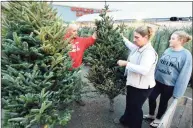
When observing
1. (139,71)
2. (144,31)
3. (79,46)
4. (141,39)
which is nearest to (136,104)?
(139,71)

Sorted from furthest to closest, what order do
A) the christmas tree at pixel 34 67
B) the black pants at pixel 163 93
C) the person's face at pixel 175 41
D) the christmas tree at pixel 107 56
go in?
the christmas tree at pixel 107 56, the black pants at pixel 163 93, the person's face at pixel 175 41, the christmas tree at pixel 34 67

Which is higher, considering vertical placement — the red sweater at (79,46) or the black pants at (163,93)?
the red sweater at (79,46)

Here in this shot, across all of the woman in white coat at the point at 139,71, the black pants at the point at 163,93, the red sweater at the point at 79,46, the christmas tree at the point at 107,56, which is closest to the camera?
the woman in white coat at the point at 139,71

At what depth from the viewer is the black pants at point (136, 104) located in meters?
3.66

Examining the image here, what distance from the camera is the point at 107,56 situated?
4.33m

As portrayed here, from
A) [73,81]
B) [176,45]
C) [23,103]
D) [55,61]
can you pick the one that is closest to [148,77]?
[176,45]

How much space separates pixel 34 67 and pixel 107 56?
176cm

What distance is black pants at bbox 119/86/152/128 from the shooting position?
3.66m

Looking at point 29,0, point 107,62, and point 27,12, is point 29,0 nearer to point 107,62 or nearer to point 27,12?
point 27,12

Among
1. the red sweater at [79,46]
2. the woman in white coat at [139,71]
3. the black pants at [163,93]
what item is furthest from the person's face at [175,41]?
the red sweater at [79,46]

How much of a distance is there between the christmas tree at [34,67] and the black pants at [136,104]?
3.51 ft

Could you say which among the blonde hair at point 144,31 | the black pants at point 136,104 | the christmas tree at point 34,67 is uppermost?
the blonde hair at point 144,31

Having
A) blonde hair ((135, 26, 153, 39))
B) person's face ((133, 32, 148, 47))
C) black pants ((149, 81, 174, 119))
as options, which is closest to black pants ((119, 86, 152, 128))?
black pants ((149, 81, 174, 119))

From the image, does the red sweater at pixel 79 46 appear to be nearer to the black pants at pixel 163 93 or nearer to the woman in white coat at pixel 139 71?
the woman in white coat at pixel 139 71
